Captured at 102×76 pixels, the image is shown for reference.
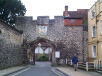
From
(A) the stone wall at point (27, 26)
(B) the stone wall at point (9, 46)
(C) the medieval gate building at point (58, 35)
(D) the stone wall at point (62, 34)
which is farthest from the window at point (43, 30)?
(B) the stone wall at point (9, 46)

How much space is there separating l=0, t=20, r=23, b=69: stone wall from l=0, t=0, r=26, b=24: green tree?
834cm

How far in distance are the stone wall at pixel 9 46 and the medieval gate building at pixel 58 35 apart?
6.59 feet

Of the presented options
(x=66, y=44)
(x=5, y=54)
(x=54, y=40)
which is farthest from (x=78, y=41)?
(x=5, y=54)

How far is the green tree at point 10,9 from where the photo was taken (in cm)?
3122

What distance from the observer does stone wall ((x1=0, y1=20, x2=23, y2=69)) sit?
58.8 feet

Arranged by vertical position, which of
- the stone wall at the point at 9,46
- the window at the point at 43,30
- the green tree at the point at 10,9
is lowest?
the stone wall at the point at 9,46

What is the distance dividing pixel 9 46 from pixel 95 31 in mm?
10236

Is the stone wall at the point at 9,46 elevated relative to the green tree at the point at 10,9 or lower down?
lower down

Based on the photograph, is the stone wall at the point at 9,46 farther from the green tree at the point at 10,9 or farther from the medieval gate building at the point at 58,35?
the green tree at the point at 10,9

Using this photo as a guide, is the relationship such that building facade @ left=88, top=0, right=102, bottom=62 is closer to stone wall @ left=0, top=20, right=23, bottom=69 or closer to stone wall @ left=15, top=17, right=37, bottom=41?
stone wall @ left=15, top=17, right=37, bottom=41

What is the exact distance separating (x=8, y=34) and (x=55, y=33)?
8.64 m

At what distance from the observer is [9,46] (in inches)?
797

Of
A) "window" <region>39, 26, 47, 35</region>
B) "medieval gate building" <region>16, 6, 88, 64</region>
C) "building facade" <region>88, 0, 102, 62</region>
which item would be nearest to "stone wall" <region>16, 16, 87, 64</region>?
"medieval gate building" <region>16, 6, 88, 64</region>

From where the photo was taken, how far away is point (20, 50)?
25.6 m
